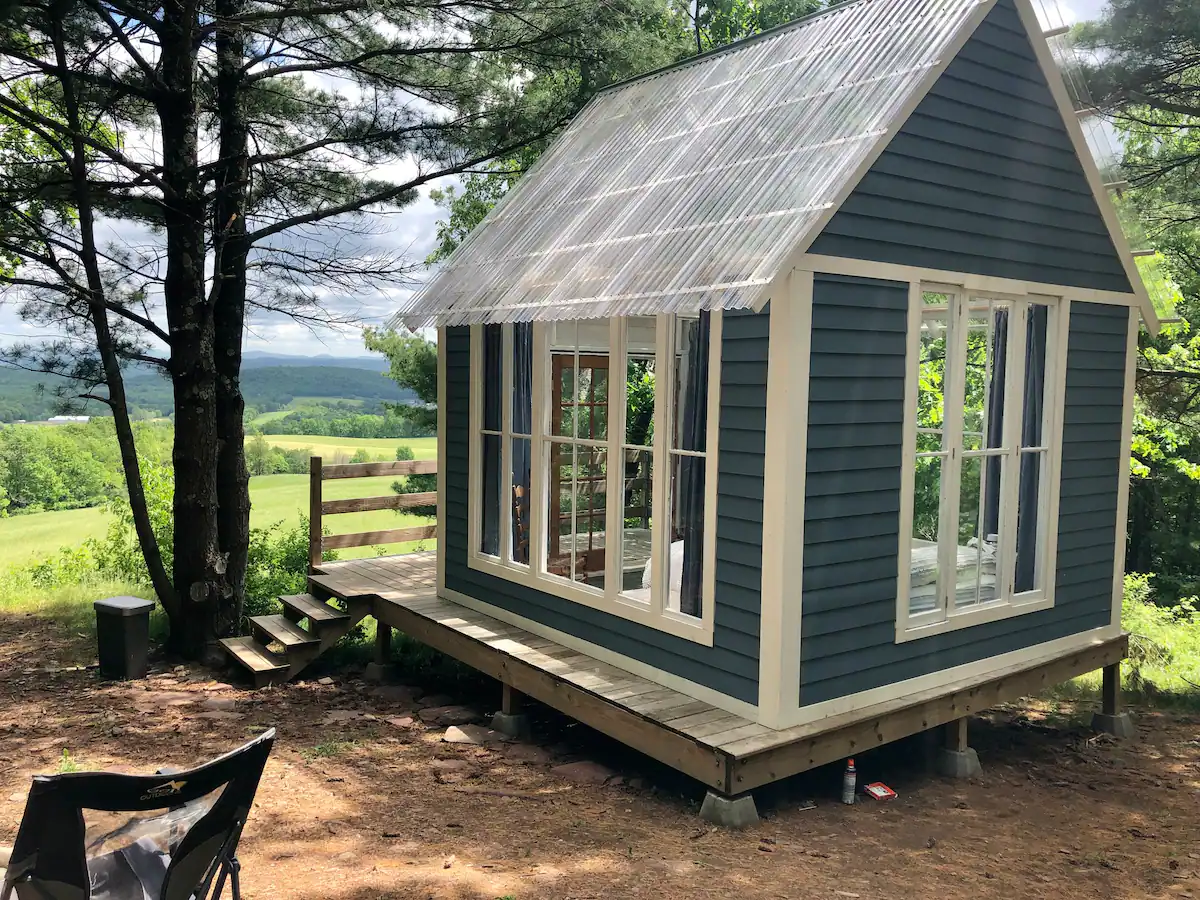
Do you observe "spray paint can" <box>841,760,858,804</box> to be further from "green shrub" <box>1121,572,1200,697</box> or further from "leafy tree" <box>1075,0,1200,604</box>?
"leafy tree" <box>1075,0,1200,604</box>

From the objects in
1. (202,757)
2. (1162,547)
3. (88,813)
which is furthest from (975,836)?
(1162,547)

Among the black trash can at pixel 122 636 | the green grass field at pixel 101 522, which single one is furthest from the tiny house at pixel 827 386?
the green grass field at pixel 101 522

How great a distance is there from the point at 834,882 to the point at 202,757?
379cm

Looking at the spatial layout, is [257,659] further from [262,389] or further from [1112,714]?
[262,389]

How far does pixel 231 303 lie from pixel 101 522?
54.9 feet

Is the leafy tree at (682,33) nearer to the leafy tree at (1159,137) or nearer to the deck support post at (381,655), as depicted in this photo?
the leafy tree at (1159,137)

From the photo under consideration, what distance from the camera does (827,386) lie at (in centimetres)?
472

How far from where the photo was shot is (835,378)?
4.75 meters

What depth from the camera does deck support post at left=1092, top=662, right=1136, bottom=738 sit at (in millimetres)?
6707

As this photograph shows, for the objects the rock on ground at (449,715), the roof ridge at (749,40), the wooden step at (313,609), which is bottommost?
the rock on ground at (449,715)

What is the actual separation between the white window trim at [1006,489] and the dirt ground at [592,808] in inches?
39.4

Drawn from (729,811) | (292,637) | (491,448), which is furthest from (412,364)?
(729,811)

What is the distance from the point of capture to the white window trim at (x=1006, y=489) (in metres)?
5.07

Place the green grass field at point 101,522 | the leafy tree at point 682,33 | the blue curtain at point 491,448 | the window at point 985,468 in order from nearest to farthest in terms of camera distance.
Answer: the window at point 985,468 → the blue curtain at point 491,448 → the green grass field at point 101,522 → the leafy tree at point 682,33
